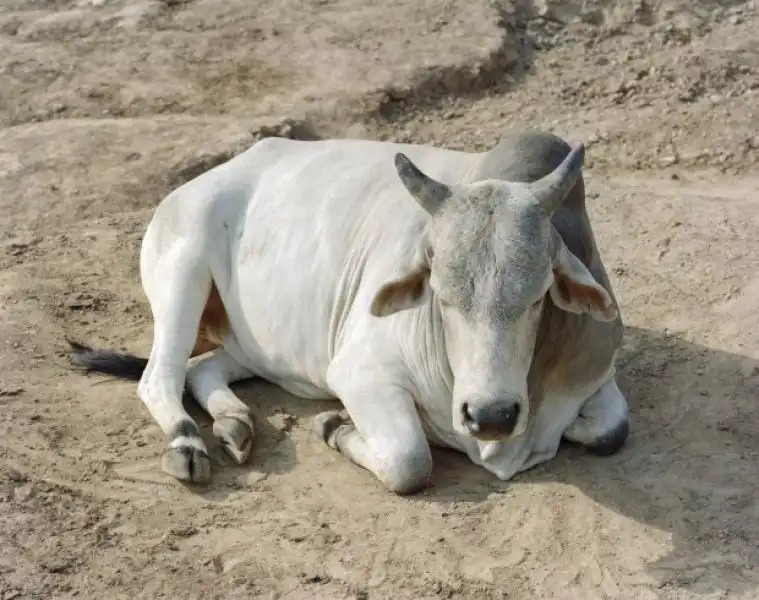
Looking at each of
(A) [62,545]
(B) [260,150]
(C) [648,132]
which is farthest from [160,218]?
(C) [648,132]

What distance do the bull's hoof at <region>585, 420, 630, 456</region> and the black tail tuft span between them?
2.18 m

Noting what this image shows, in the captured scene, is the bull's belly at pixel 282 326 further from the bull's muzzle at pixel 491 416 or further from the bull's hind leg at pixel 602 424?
the bull's muzzle at pixel 491 416

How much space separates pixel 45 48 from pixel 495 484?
6.69 metres

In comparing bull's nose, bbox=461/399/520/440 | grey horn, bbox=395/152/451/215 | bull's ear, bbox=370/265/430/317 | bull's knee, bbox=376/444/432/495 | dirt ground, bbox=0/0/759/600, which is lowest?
dirt ground, bbox=0/0/759/600

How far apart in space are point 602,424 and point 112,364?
2.36m

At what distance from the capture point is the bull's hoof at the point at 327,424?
520cm

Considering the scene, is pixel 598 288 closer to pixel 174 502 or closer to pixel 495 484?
pixel 495 484

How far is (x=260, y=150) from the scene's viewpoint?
6.16m

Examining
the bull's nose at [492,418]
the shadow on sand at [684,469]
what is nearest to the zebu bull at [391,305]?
the bull's nose at [492,418]

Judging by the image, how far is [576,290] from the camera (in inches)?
179

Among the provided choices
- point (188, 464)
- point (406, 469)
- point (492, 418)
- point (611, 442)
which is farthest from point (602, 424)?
point (188, 464)

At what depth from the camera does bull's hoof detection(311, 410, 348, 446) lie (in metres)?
5.20

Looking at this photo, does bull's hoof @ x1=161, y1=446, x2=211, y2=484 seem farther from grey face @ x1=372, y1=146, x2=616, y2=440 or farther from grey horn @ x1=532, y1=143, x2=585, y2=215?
grey horn @ x1=532, y1=143, x2=585, y2=215


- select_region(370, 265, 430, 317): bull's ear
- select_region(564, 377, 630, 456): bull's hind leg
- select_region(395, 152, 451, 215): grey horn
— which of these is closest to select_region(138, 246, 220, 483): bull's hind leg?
select_region(370, 265, 430, 317): bull's ear
